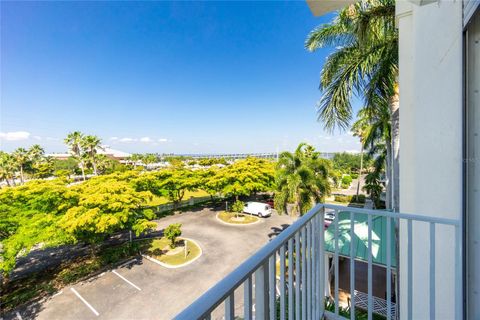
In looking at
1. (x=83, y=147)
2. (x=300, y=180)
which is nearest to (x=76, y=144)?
(x=83, y=147)

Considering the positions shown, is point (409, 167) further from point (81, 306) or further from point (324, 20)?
point (81, 306)

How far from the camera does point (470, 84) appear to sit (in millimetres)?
1505

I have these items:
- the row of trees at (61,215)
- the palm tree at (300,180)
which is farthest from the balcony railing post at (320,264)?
the row of trees at (61,215)

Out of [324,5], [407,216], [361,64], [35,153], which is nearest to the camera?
[407,216]

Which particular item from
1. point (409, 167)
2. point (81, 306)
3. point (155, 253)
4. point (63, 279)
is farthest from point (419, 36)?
point (63, 279)

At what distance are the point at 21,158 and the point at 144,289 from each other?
91.0 ft

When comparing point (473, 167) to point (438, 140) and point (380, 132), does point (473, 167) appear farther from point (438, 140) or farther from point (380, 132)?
point (380, 132)

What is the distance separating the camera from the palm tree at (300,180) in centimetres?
891

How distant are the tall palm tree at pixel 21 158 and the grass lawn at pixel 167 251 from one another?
23.9 metres

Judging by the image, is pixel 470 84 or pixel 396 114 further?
pixel 396 114

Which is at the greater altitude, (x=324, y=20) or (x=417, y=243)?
(x=324, y=20)

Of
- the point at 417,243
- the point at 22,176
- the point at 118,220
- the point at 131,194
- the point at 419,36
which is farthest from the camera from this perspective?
the point at 22,176

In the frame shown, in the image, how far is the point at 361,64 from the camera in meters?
4.73

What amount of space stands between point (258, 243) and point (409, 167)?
9115 millimetres
